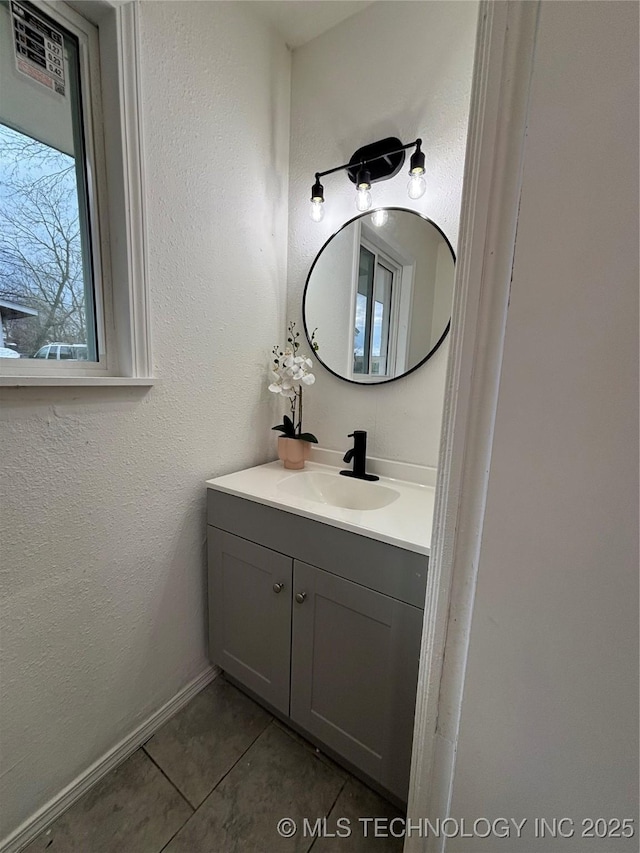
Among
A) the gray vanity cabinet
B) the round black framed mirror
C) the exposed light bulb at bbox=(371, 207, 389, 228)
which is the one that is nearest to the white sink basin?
the gray vanity cabinet

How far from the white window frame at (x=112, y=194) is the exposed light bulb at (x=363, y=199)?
0.69 m

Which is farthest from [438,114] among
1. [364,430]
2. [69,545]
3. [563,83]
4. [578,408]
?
[69,545]

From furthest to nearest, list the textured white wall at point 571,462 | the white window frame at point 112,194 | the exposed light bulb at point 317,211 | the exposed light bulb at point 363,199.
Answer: the exposed light bulb at point 317,211
the exposed light bulb at point 363,199
the white window frame at point 112,194
the textured white wall at point 571,462

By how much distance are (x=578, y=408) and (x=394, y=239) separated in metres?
1.03

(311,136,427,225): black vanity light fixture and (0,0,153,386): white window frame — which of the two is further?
(311,136,427,225): black vanity light fixture

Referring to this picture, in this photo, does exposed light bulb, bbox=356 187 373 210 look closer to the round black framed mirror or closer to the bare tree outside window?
the round black framed mirror

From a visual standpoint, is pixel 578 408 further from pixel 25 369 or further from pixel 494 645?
pixel 25 369

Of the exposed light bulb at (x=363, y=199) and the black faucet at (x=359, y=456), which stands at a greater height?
the exposed light bulb at (x=363, y=199)

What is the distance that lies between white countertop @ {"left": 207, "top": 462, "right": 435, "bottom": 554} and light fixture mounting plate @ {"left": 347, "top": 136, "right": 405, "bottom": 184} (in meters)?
1.09

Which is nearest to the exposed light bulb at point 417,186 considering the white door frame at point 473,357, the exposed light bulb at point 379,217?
the exposed light bulb at point 379,217

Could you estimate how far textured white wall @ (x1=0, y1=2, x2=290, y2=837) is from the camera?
0.82 meters

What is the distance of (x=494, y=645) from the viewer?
0.47 meters

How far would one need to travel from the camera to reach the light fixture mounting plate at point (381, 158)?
1.12m

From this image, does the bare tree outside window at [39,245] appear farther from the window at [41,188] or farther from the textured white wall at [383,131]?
the textured white wall at [383,131]
